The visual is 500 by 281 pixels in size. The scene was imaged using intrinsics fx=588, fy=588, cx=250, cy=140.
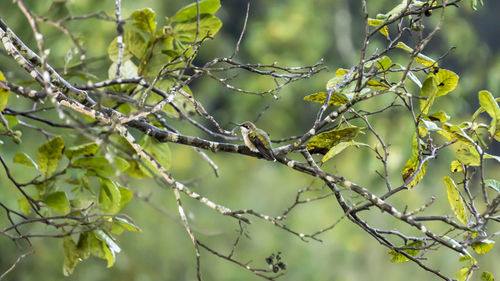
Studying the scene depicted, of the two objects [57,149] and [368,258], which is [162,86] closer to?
[57,149]

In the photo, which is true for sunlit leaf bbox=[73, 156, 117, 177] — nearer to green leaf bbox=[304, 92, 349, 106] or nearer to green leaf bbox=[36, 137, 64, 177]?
A: green leaf bbox=[36, 137, 64, 177]

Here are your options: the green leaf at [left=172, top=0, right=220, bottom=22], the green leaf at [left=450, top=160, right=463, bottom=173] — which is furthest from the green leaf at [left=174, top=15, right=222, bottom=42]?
the green leaf at [left=450, top=160, right=463, bottom=173]

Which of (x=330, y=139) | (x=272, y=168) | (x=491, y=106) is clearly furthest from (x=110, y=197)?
(x=272, y=168)

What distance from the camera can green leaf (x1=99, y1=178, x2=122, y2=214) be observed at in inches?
39.3

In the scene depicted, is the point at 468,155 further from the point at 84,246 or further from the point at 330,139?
the point at 84,246

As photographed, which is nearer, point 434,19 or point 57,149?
point 57,149

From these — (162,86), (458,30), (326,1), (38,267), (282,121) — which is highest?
(326,1)

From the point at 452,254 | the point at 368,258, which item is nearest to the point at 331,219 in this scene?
the point at 368,258

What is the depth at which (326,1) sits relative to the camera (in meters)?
5.01

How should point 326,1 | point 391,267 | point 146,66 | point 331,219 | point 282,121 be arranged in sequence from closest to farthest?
point 146,66 < point 391,267 < point 331,219 < point 282,121 < point 326,1

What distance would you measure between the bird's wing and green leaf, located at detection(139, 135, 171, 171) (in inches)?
11.1

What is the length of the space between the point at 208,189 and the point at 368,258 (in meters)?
0.92

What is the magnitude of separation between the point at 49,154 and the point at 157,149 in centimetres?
20

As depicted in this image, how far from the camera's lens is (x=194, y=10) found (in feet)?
3.30
